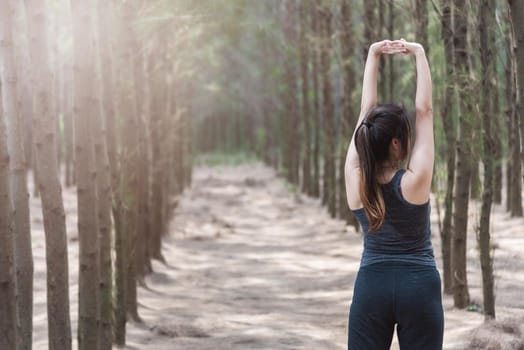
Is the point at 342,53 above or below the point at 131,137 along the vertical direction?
above

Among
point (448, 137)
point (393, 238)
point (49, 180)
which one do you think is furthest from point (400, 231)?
point (448, 137)

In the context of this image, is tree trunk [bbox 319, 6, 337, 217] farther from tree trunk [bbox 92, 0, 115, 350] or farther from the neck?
→ the neck

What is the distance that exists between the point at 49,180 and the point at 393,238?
11.0 ft

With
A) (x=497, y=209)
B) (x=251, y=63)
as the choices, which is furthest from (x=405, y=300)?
(x=251, y=63)

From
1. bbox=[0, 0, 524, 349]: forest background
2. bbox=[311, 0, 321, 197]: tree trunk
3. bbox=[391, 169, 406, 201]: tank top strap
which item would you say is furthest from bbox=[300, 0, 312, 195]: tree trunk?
bbox=[391, 169, 406, 201]: tank top strap

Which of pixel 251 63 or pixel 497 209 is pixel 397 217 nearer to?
pixel 497 209

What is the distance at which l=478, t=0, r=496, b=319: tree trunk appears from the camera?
→ 7.57 m

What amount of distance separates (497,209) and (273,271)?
6.72 meters

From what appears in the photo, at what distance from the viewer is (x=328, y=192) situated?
22.3 m

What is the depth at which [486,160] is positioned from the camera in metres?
7.81

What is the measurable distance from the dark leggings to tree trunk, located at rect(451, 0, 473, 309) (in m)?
5.59

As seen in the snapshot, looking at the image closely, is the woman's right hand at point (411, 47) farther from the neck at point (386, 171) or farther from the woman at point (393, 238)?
the neck at point (386, 171)

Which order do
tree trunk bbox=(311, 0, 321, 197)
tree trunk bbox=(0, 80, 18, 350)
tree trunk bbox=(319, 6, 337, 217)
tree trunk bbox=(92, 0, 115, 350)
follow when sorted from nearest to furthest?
tree trunk bbox=(0, 80, 18, 350), tree trunk bbox=(92, 0, 115, 350), tree trunk bbox=(319, 6, 337, 217), tree trunk bbox=(311, 0, 321, 197)

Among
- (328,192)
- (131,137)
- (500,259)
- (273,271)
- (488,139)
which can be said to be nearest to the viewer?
(488,139)
